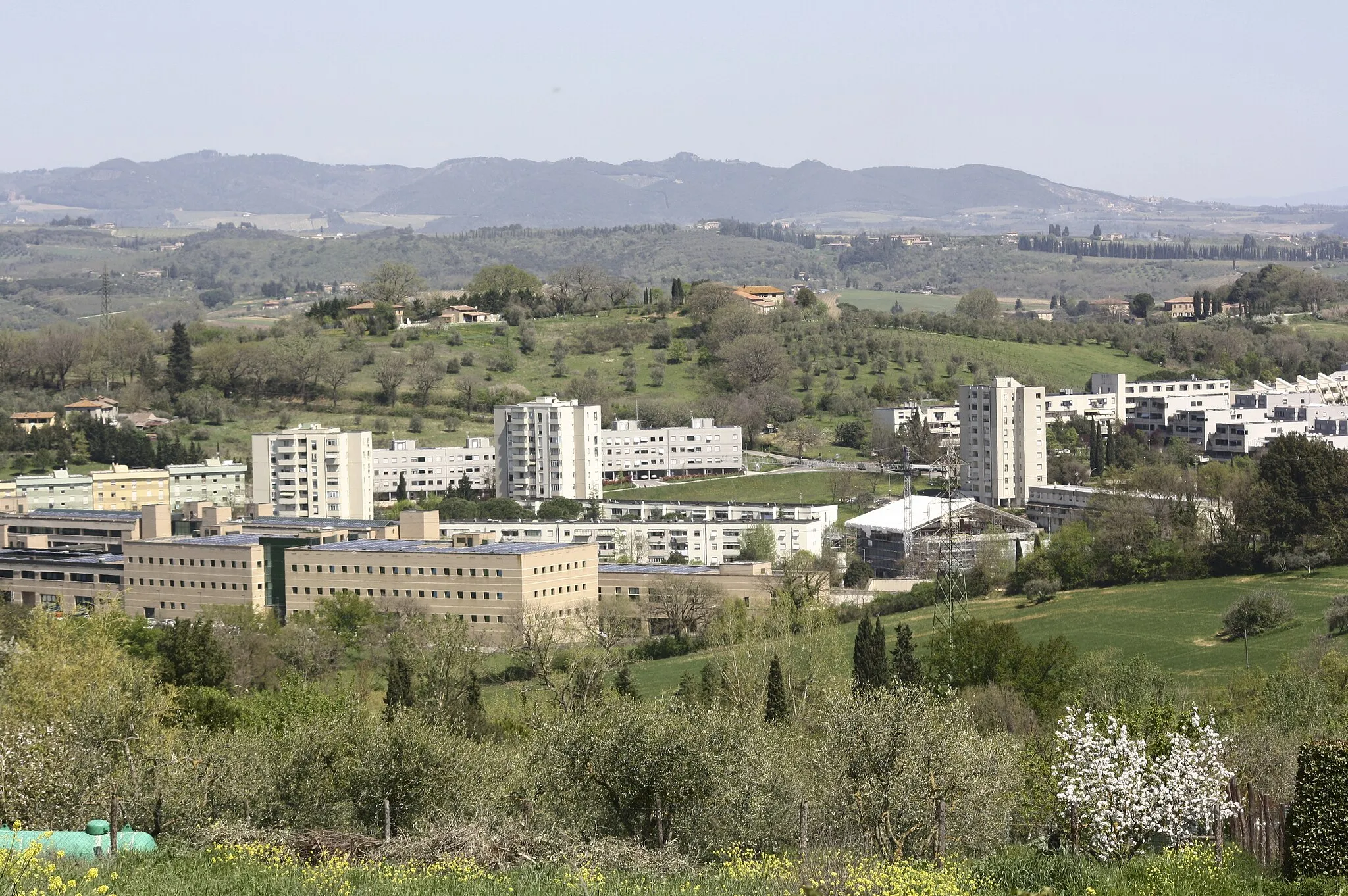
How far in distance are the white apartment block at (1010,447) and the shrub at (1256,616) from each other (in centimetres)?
2581

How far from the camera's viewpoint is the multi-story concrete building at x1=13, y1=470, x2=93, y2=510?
61188 millimetres

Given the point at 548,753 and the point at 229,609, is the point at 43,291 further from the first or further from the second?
the point at 548,753

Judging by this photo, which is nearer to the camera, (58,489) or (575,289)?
(58,489)

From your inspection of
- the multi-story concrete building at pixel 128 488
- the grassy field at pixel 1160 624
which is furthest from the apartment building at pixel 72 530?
the grassy field at pixel 1160 624

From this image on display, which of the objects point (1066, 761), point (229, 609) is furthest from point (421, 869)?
point (229, 609)

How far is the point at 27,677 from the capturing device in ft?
83.1

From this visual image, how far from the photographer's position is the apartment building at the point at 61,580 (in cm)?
4897

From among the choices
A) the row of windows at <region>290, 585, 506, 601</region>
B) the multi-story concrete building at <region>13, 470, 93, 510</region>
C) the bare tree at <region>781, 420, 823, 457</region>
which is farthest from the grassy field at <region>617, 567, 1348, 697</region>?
the multi-story concrete building at <region>13, 470, 93, 510</region>

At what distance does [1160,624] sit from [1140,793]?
22.3 metres

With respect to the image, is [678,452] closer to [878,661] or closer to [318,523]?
[318,523]

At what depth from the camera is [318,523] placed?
173 feet

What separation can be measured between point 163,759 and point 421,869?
5.83 metres

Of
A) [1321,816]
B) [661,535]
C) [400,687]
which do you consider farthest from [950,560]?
[1321,816]

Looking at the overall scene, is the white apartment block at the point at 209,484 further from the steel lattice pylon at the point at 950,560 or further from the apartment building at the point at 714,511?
the steel lattice pylon at the point at 950,560
